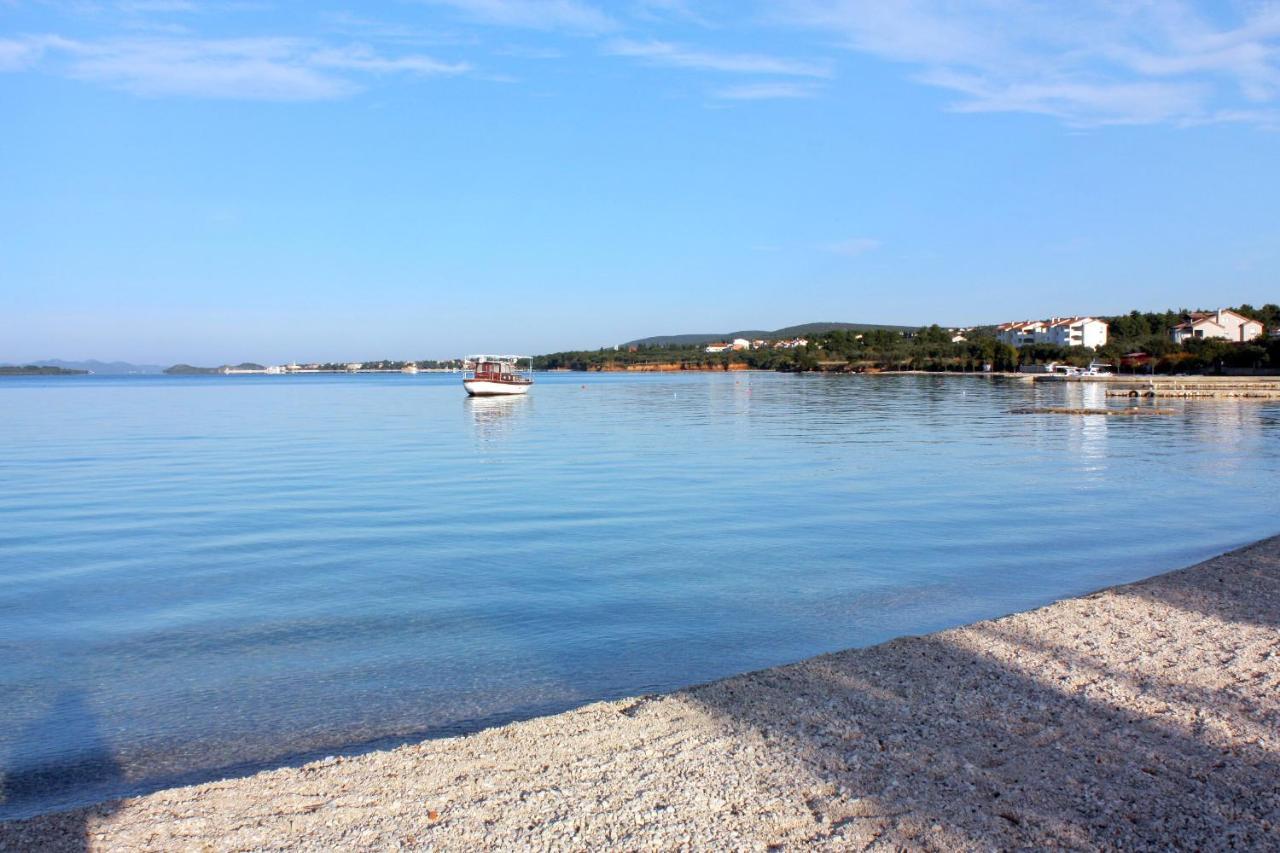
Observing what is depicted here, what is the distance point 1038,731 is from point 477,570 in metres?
8.24

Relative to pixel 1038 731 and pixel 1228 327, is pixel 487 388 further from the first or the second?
pixel 1228 327

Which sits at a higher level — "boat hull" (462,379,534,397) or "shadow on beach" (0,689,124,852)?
"boat hull" (462,379,534,397)

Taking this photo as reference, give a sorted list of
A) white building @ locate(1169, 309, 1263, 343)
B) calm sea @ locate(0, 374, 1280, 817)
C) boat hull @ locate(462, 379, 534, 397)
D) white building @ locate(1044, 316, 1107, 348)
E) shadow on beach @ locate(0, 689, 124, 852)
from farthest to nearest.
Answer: white building @ locate(1044, 316, 1107, 348) → white building @ locate(1169, 309, 1263, 343) → boat hull @ locate(462, 379, 534, 397) → calm sea @ locate(0, 374, 1280, 817) → shadow on beach @ locate(0, 689, 124, 852)

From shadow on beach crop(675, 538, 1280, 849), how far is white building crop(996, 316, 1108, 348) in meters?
147

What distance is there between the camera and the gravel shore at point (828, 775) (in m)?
4.79

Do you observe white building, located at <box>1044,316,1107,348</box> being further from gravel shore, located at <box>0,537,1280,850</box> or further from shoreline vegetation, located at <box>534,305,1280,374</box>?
gravel shore, located at <box>0,537,1280,850</box>

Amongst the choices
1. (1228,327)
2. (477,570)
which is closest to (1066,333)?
(1228,327)

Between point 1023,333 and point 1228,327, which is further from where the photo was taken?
point 1023,333

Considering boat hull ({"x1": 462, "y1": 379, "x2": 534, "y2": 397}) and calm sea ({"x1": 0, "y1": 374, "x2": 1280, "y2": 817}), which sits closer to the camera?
calm sea ({"x1": 0, "y1": 374, "x2": 1280, "y2": 817})

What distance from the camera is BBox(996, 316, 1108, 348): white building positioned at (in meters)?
150

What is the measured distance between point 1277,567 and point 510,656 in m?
8.89

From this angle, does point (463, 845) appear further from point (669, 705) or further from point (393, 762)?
point (669, 705)

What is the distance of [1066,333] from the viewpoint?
502ft

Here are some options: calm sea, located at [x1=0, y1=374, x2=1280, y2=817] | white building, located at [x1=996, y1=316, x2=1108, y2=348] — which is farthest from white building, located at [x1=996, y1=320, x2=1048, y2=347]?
calm sea, located at [x1=0, y1=374, x2=1280, y2=817]
